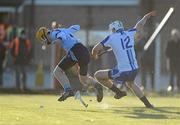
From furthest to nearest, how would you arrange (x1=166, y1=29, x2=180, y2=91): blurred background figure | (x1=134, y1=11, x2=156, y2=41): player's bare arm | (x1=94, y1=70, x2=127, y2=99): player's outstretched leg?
(x1=166, y1=29, x2=180, y2=91): blurred background figure → (x1=134, y1=11, x2=156, y2=41): player's bare arm → (x1=94, y1=70, x2=127, y2=99): player's outstretched leg

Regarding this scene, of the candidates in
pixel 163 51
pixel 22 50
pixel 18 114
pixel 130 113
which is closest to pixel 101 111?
pixel 130 113

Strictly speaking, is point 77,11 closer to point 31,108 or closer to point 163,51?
point 163,51

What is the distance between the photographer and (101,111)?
46.3ft

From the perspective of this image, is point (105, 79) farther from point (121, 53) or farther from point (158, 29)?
point (158, 29)

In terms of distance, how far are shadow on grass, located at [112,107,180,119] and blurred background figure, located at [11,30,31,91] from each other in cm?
824

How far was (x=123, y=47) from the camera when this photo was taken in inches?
589

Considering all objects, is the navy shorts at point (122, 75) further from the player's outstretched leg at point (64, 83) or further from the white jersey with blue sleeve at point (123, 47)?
the player's outstretched leg at point (64, 83)

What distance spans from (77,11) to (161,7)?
1091 cm

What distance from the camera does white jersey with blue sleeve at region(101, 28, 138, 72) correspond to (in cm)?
1488

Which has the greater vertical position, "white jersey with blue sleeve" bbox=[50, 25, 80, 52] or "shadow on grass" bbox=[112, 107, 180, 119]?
"white jersey with blue sleeve" bbox=[50, 25, 80, 52]

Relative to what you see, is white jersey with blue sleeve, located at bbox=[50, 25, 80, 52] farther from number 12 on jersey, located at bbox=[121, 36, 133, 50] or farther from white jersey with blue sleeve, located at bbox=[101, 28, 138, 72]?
number 12 on jersey, located at bbox=[121, 36, 133, 50]

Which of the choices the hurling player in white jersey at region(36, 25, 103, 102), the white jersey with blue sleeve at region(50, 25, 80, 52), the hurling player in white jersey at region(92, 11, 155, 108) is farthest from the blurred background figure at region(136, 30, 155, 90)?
the white jersey with blue sleeve at region(50, 25, 80, 52)

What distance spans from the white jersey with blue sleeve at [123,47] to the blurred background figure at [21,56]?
8194 millimetres

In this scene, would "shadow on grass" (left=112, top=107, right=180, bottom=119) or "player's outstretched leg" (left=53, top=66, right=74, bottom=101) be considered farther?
"player's outstretched leg" (left=53, top=66, right=74, bottom=101)
